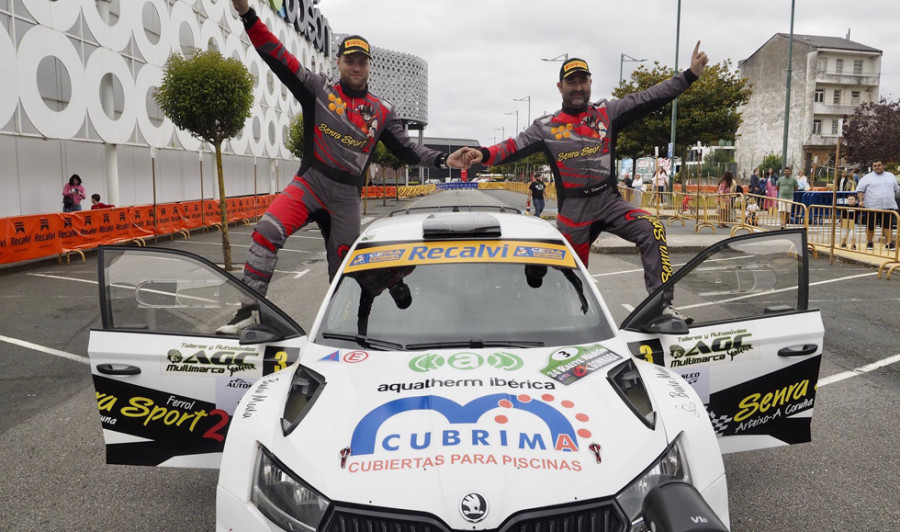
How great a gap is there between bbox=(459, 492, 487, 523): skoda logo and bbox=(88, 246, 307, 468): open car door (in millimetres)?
1490

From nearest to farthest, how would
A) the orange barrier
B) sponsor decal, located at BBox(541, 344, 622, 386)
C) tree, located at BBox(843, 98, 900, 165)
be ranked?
sponsor decal, located at BBox(541, 344, 622, 386) < the orange barrier < tree, located at BBox(843, 98, 900, 165)

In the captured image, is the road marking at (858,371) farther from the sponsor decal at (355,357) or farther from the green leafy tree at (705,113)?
the green leafy tree at (705,113)

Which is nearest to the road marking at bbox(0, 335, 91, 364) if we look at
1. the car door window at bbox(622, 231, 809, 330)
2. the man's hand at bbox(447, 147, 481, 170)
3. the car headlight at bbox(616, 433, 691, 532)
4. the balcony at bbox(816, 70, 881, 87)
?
the man's hand at bbox(447, 147, 481, 170)

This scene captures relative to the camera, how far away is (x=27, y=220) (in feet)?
42.8

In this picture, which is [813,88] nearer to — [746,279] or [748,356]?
[746,279]

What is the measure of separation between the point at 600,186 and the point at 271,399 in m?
3.65

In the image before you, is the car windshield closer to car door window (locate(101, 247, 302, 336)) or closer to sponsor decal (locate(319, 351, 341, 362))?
sponsor decal (locate(319, 351, 341, 362))

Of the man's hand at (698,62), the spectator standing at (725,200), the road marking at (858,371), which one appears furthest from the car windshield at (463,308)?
the spectator standing at (725,200)

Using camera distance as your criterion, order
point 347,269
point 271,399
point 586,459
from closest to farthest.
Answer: point 586,459
point 271,399
point 347,269

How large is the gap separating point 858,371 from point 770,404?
10.1 ft

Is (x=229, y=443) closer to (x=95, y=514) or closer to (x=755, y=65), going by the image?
(x=95, y=514)

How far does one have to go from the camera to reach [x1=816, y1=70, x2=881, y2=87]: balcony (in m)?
68.9

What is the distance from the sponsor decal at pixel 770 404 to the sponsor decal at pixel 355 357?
166 cm

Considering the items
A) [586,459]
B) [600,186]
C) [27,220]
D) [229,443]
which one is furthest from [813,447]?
[27,220]
